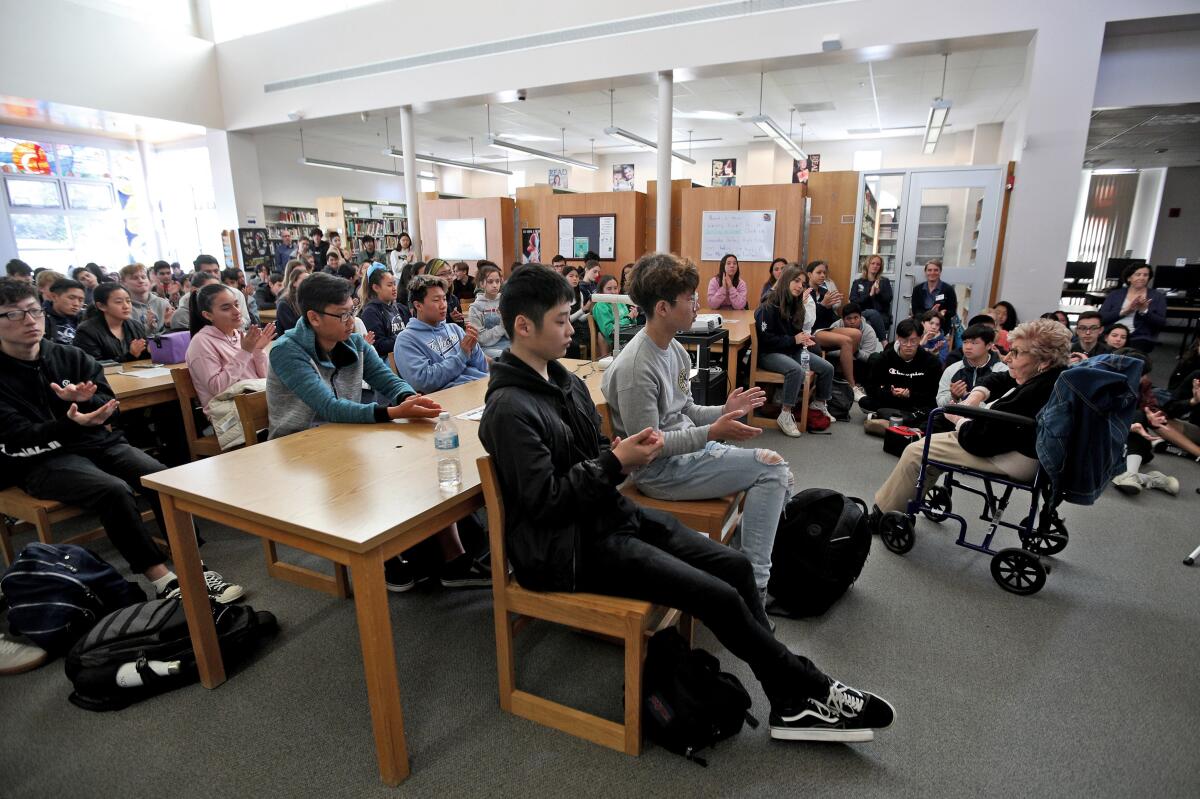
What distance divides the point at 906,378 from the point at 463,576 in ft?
12.1

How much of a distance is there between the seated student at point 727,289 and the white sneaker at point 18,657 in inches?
239

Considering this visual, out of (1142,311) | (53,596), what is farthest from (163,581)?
(1142,311)

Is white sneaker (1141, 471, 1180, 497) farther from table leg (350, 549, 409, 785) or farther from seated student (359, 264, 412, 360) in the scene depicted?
seated student (359, 264, 412, 360)

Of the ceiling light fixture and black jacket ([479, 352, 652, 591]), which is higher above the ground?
the ceiling light fixture

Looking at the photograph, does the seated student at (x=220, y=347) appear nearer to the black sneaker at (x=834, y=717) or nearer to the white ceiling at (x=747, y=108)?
the black sneaker at (x=834, y=717)

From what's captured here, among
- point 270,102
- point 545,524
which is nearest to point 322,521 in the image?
point 545,524

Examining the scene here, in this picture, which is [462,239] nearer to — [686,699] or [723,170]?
[723,170]

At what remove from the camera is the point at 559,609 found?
1.66 metres

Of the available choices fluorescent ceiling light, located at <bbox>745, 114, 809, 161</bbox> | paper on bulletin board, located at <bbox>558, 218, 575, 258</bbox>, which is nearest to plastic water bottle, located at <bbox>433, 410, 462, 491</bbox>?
paper on bulletin board, located at <bbox>558, 218, 575, 258</bbox>

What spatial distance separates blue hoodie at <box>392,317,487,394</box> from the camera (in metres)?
3.19

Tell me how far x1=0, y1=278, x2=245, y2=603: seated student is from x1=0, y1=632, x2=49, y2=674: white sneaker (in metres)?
0.37

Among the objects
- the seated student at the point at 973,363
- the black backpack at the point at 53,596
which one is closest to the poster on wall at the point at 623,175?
the seated student at the point at 973,363

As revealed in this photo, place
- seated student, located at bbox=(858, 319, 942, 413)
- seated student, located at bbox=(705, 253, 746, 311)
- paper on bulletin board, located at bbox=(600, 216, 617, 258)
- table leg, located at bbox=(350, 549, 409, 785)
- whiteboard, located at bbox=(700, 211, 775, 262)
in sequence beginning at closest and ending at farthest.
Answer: table leg, located at bbox=(350, 549, 409, 785) → seated student, located at bbox=(858, 319, 942, 413) → seated student, located at bbox=(705, 253, 746, 311) → whiteboard, located at bbox=(700, 211, 775, 262) → paper on bulletin board, located at bbox=(600, 216, 617, 258)

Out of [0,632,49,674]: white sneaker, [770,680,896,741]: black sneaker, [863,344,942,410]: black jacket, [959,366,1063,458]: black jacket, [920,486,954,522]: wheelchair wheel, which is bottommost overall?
[0,632,49,674]: white sneaker
